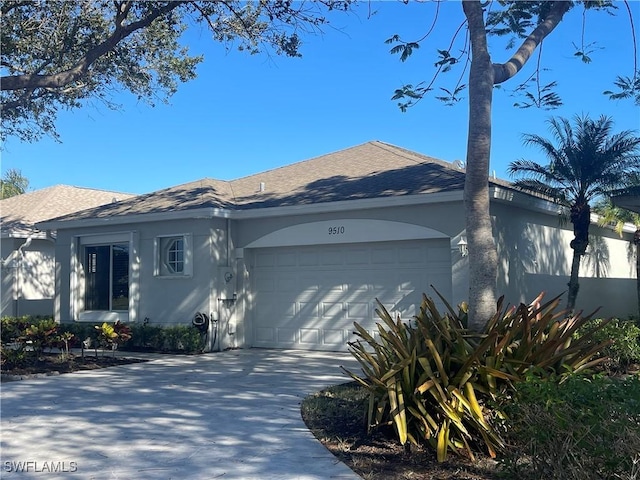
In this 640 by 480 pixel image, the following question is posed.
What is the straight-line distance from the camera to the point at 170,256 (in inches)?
613

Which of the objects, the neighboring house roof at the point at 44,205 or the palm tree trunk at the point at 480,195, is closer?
the palm tree trunk at the point at 480,195

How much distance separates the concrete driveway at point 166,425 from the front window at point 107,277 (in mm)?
5022

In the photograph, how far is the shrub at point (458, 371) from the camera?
5.85 metres

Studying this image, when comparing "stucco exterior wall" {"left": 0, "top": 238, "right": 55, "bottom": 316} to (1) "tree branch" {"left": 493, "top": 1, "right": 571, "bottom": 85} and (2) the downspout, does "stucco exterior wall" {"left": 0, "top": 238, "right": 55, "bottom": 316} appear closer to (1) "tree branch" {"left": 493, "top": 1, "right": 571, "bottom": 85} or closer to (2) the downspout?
(2) the downspout

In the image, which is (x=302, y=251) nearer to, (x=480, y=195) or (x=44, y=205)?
(x=480, y=195)

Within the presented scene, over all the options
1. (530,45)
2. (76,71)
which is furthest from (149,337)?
(530,45)

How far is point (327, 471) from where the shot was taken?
5484mm

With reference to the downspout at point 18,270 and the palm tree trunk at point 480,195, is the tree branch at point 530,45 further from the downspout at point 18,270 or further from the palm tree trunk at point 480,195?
the downspout at point 18,270

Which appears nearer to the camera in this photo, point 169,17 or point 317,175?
point 169,17

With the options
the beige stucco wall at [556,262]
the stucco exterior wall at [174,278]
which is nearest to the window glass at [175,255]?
the stucco exterior wall at [174,278]

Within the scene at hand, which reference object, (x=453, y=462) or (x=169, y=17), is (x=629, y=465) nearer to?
(x=453, y=462)

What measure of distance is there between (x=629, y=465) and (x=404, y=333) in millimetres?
3130

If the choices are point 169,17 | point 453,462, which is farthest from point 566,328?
point 169,17

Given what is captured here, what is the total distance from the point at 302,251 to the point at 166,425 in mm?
7760
